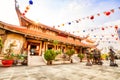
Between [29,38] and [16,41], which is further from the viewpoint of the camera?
[29,38]

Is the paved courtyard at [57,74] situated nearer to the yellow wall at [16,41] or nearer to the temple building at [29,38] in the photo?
the temple building at [29,38]

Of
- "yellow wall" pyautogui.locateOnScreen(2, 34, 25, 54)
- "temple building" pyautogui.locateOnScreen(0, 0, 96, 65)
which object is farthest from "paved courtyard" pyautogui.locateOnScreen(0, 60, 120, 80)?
"yellow wall" pyautogui.locateOnScreen(2, 34, 25, 54)

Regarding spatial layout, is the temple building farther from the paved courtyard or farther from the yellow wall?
the paved courtyard

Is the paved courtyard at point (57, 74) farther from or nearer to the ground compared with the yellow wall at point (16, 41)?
nearer to the ground

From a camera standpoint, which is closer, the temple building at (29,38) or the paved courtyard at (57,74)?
the paved courtyard at (57,74)

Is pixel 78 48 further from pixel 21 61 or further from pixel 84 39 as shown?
pixel 21 61

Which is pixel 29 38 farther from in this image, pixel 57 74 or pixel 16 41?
pixel 57 74

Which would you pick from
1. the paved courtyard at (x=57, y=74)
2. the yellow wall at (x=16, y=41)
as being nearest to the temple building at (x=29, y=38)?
the yellow wall at (x=16, y=41)

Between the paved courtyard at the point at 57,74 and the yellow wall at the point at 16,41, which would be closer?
the paved courtyard at the point at 57,74

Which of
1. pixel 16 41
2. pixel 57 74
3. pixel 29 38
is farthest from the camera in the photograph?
pixel 29 38

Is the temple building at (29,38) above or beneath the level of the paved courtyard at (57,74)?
above

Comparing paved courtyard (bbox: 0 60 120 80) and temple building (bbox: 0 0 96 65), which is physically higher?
temple building (bbox: 0 0 96 65)

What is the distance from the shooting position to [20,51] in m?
11.9

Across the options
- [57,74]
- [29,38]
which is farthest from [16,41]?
[57,74]
